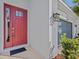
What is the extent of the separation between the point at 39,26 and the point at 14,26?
2001 mm

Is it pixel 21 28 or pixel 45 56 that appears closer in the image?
pixel 21 28

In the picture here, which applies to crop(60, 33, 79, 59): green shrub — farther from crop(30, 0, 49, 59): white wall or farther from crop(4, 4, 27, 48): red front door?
crop(4, 4, 27, 48): red front door

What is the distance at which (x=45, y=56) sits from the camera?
10578 mm

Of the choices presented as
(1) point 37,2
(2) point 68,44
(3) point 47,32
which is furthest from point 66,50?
(1) point 37,2

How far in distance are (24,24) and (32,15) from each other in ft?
2.69

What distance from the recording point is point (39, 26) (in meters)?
10.6

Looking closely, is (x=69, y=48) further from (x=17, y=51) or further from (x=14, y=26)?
(x=14, y=26)

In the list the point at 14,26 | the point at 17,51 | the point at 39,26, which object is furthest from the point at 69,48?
the point at 14,26

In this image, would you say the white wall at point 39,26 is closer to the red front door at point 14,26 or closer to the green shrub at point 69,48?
the red front door at point 14,26

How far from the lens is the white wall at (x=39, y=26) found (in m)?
10.5

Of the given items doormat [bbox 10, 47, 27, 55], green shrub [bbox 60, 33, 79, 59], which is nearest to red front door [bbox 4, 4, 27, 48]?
doormat [bbox 10, 47, 27, 55]

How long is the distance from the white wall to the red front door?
55cm

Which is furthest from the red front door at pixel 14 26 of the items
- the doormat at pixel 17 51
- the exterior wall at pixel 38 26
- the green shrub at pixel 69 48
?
the green shrub at pixel 69 48

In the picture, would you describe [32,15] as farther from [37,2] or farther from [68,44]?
[68,44]
